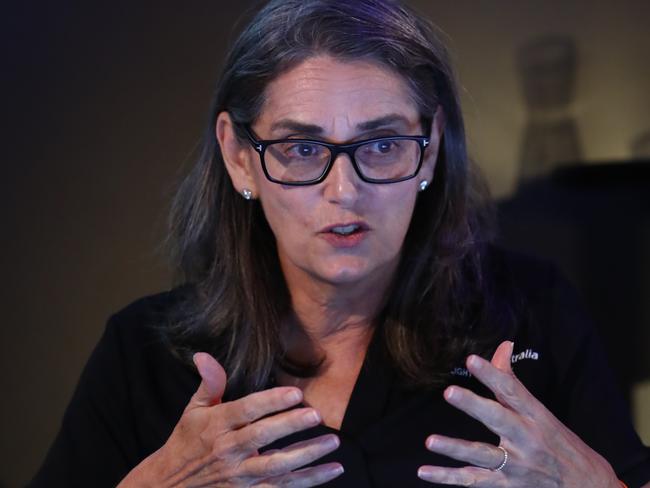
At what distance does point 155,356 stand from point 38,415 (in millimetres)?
493

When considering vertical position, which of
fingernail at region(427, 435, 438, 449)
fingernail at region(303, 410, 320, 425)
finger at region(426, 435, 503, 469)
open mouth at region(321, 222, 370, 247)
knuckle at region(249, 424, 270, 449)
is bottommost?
finger at region(426, 435, 503, 469)

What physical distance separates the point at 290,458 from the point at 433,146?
0.55 metres

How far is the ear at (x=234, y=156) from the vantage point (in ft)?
4.79

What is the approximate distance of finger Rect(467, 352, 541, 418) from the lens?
1.16 meters

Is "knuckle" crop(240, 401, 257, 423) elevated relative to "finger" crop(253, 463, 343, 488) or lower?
elevated

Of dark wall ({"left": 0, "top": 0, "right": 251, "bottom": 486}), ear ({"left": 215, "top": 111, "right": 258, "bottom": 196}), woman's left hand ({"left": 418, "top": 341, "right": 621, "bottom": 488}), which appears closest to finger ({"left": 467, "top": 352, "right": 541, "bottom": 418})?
woman's left hand ({"left": 418, "top": 341, "right": 621, "bottom": 488})

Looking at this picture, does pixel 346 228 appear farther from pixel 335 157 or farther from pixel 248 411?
pixel 248 411

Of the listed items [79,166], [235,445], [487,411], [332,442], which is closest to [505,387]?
[487,411]

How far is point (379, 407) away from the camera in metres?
1.44

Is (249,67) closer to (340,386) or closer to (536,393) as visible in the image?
(340,386)

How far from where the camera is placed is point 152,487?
1300 millimetres

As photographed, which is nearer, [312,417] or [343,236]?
[312,417]

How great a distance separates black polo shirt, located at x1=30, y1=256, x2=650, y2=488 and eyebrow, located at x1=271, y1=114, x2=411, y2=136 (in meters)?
0.36

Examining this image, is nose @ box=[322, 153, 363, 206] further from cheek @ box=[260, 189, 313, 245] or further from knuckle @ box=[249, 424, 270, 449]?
knuckle @ box=[249, 424, 270, 449]
